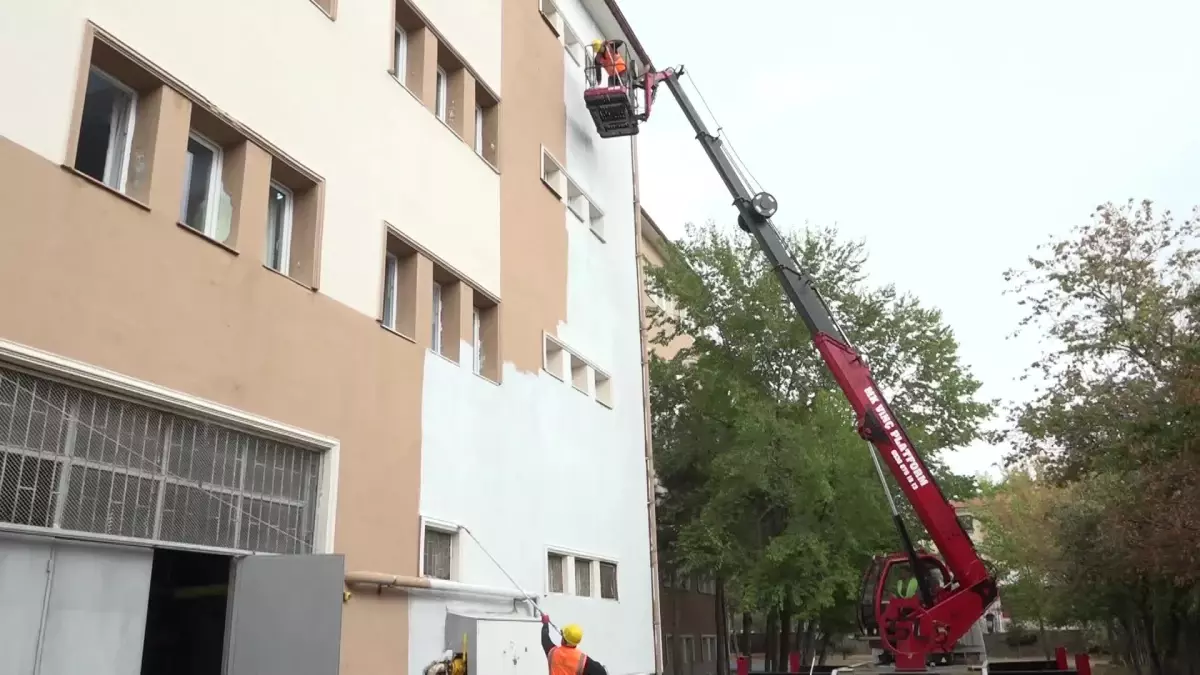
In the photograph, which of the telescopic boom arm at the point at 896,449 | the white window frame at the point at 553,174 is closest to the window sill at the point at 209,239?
the white window frame at the point at 553,174

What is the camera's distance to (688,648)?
36344mm

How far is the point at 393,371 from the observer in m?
10.6

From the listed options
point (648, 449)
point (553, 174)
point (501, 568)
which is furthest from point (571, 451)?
point (553, 174)

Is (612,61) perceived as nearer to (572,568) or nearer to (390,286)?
(390,286)

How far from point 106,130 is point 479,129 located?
679 cm

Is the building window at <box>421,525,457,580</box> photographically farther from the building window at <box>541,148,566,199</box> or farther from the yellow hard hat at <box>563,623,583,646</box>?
the building window at <box>541,148,566,199</box>

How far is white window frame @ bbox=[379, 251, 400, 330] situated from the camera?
11159mm

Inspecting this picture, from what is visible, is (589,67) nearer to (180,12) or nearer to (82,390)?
(180,12)

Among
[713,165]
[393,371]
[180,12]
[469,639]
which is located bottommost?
[469,639]

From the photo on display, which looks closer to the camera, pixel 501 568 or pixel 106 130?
pixel 106 130

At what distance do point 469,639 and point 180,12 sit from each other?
7264mm

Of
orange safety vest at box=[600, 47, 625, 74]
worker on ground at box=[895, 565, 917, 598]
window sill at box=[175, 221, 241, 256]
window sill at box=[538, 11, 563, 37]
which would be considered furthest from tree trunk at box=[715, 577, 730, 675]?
window sill at box=[175, 221, 241, 256]

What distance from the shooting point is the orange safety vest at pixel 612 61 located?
18.0 meters

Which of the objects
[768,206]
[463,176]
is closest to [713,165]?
[768,206]
